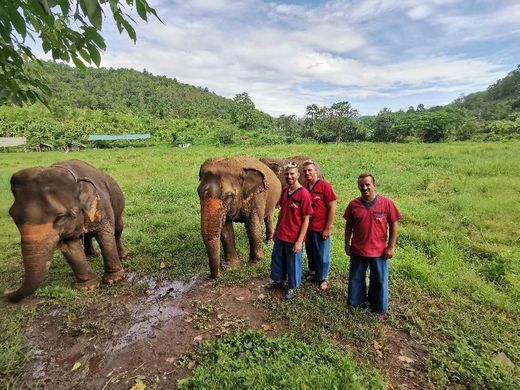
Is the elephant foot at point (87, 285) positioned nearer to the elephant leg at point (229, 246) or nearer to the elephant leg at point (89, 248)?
the elephant leg at point (89, 248)

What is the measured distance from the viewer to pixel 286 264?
16.6ft

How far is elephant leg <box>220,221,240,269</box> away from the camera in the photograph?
5863 mm

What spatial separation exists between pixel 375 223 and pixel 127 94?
109112 millimetres

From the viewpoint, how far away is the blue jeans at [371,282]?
4.30m

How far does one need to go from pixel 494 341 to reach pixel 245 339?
9.88 ft

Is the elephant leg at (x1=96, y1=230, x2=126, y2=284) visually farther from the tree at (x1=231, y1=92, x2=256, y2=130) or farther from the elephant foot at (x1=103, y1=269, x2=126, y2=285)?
the tree at (x1=231, y1=92, x2=256, y2=130)

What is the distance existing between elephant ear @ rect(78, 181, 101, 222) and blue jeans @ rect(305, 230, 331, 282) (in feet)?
10.9

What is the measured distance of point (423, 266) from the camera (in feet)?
18.9

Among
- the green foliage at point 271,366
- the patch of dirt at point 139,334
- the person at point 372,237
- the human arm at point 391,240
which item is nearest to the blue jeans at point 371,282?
the person at point 372,237

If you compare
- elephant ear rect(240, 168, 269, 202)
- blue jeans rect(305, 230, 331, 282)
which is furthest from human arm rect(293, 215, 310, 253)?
elephant ear rect(240, 168, 269, 202)

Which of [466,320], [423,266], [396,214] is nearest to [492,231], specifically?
[423,266]

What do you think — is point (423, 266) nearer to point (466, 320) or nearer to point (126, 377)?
point (466, 320)

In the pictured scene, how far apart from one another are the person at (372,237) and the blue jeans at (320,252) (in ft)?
1.60

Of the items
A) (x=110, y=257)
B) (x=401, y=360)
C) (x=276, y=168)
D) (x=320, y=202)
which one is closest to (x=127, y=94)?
(x=276, y=168)
